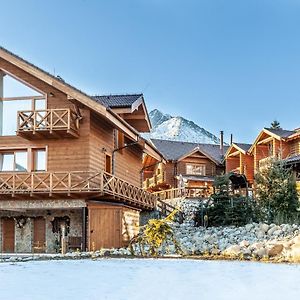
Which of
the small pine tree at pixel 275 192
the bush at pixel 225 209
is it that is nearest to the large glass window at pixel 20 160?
the bush at pixel 225 209

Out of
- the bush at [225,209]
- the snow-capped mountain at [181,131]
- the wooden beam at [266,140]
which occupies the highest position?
the snow-capped mountain at [181,131]

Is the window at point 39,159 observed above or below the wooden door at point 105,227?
above

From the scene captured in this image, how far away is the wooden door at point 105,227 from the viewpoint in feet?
68.0

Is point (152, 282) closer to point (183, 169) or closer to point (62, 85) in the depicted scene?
point (62, 85)

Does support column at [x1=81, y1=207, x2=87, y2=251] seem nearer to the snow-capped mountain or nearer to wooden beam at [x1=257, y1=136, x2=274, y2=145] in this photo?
wooden beam at [x1=257, y1=136, x2=274, y2=145]

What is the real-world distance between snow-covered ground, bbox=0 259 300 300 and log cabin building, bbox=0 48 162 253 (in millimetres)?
8793

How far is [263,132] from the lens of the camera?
38812 millimetres

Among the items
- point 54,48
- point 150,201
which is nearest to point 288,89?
point 150,201

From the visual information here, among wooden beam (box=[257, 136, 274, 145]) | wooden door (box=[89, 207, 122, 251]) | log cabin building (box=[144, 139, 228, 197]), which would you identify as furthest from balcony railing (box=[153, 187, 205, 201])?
wooden door (box=[89, 207, 122, 251])

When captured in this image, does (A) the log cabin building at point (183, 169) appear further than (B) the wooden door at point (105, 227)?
Yes

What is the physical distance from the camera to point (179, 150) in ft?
154

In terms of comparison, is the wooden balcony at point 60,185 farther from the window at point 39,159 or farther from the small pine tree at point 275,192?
the small pine tree at point 275,192

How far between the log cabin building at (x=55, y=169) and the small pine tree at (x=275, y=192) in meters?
5.70

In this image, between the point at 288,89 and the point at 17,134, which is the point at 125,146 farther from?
the point at 288,89
